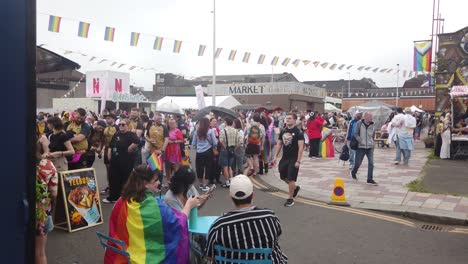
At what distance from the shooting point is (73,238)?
5.82 meters

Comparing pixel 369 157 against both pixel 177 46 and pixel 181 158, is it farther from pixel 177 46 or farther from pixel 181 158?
pixel 177 46

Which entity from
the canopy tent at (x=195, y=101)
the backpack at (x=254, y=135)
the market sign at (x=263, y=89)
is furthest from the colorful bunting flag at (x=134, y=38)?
the market sign at (x=263, y=89)

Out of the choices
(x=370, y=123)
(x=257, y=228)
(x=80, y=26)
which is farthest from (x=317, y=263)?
(x=80, y=26)

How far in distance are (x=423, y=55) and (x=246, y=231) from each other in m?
18.9

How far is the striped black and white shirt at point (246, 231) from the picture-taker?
2945mm

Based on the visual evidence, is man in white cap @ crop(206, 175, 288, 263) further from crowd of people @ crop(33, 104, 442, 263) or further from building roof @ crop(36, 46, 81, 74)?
building roof @ crop(36, 46, 81, 74)

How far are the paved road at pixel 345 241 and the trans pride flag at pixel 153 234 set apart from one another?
187 cm

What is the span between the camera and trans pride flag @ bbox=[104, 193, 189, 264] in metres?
3.42

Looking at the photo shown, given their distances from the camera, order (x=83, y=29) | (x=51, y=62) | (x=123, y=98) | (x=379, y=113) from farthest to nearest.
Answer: (x=379, y=113)
(x=123, y=98)
(x=83, y=29)
(x=51, y=62)

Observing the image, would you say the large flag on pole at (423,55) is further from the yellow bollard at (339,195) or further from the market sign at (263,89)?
the market sign at (263,89)

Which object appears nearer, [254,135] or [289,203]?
[289,203]

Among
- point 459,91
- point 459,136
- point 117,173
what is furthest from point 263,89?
point 117,173

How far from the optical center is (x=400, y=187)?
9.44m

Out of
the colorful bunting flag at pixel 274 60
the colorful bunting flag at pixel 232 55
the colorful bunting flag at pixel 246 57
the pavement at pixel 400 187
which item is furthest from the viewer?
the colorful bunting flag at pixel 274 60
